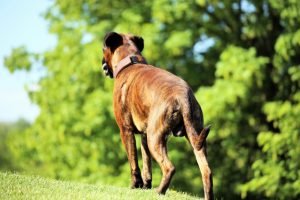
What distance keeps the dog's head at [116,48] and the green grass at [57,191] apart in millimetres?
1774

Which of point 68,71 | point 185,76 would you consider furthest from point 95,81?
point 185,76

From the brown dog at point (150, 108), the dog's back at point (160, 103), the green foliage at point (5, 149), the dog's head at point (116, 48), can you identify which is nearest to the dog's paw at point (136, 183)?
the brown dog at point (150, 108)

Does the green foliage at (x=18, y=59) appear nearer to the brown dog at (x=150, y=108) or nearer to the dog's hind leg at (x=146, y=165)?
the brown dog at (x=150, y=108)

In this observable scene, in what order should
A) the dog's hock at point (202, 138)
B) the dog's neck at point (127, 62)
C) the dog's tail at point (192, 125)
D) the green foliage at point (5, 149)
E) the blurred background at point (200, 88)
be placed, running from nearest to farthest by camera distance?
the dog's hock at point (202, 138), the dog's tail at point (192, 125), the dog's neck at point (127, 62), the blurred background at point (200, 88), the green foliage at point (5, 149)

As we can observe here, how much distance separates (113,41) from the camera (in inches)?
364

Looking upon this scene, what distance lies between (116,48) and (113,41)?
0.35 ft

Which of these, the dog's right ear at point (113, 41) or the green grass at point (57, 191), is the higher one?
the dog's right ear at point (113, 41)

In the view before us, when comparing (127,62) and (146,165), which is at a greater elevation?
(127,62)

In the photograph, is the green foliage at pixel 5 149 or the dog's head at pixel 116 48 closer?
the dog's head at pixel 116 48

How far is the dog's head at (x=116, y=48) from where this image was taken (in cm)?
918

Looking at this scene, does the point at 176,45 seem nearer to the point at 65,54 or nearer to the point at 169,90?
the point at 65,54

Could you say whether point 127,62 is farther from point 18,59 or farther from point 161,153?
point 18,59

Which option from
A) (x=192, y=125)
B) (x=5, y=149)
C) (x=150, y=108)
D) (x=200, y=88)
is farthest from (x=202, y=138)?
(x=5, y=149)

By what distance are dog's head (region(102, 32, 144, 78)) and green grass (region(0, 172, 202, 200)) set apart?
1774 millimetres
